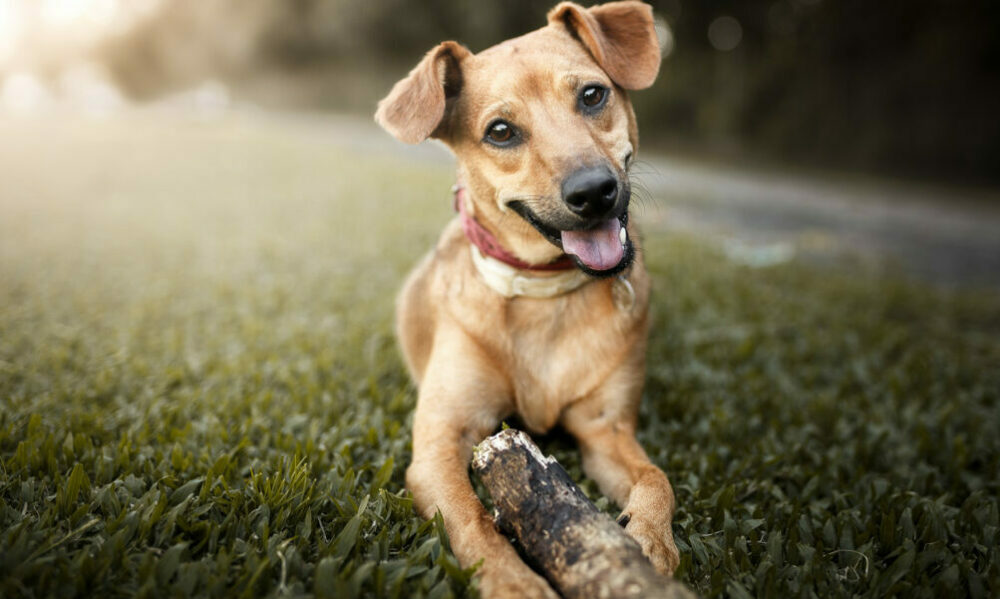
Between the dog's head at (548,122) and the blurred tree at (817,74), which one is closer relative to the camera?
the dog's head at (548,122)

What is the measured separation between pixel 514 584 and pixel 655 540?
1.88ft

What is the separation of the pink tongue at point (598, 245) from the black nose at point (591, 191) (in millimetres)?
147

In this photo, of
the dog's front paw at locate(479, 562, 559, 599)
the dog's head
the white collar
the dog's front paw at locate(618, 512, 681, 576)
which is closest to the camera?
the dog's front paw at locate(479, 562, 559, 599)

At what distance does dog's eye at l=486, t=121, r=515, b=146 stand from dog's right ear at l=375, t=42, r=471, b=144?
0.76 ft

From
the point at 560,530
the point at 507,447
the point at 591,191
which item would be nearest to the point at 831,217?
the point at 591,191

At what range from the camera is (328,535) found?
2.40 metres

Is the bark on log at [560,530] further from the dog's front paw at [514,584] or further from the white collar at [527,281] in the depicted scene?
the white collar at [527,281]

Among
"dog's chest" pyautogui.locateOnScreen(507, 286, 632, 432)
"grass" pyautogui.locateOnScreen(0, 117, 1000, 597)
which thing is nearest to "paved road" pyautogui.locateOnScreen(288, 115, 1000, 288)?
"grass" pyautogui.locateOnScreen(0, 117, 1000, 597)

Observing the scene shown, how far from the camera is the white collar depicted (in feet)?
9.79

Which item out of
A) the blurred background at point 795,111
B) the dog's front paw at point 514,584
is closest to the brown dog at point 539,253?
the dog's front paw at point 514,584

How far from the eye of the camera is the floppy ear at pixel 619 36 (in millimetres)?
3141

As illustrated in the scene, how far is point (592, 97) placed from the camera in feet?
9.68

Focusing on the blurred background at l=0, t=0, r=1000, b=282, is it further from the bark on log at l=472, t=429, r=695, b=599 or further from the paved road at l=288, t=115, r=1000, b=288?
the bark on log at l=472, t=429, r=695, b=599

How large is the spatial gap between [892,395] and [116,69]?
1854 inches
